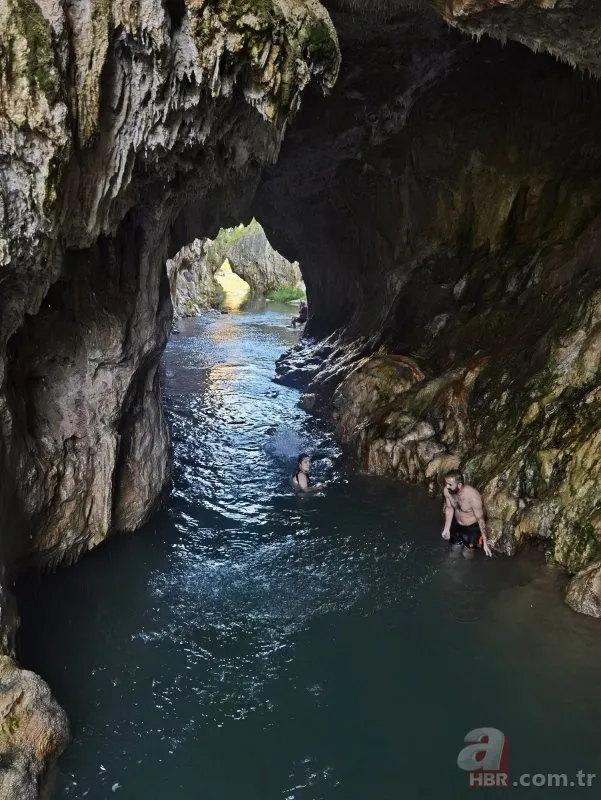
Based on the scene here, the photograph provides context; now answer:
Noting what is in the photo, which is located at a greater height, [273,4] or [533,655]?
[273,4]

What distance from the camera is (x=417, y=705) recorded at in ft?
20.2

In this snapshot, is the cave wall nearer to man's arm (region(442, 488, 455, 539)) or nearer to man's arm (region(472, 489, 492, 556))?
man's arm (region(442, 488, 455, 539))

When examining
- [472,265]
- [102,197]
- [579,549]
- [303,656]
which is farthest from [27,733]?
[472,265]

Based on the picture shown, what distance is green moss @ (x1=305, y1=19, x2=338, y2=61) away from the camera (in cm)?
605

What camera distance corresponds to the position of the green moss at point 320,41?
6055 mm

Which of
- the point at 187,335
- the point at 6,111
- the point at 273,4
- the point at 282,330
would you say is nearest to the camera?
the point at 6,111

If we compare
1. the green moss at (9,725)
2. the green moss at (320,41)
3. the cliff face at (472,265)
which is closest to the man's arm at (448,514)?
the cliff face at (472,265)

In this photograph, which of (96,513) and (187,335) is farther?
(187,335)

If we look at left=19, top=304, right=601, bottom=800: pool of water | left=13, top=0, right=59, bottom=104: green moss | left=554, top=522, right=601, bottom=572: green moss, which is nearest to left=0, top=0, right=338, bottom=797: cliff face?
left=13, top=0, right=59, bottom=104: green moss

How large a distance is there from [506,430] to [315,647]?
5.33 metres

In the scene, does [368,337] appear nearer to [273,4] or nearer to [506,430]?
[506,430]

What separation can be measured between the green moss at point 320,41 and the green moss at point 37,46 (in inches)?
96.1

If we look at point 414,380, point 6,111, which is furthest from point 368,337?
point 6,111

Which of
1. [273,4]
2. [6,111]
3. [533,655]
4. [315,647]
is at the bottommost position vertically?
[315,647]
